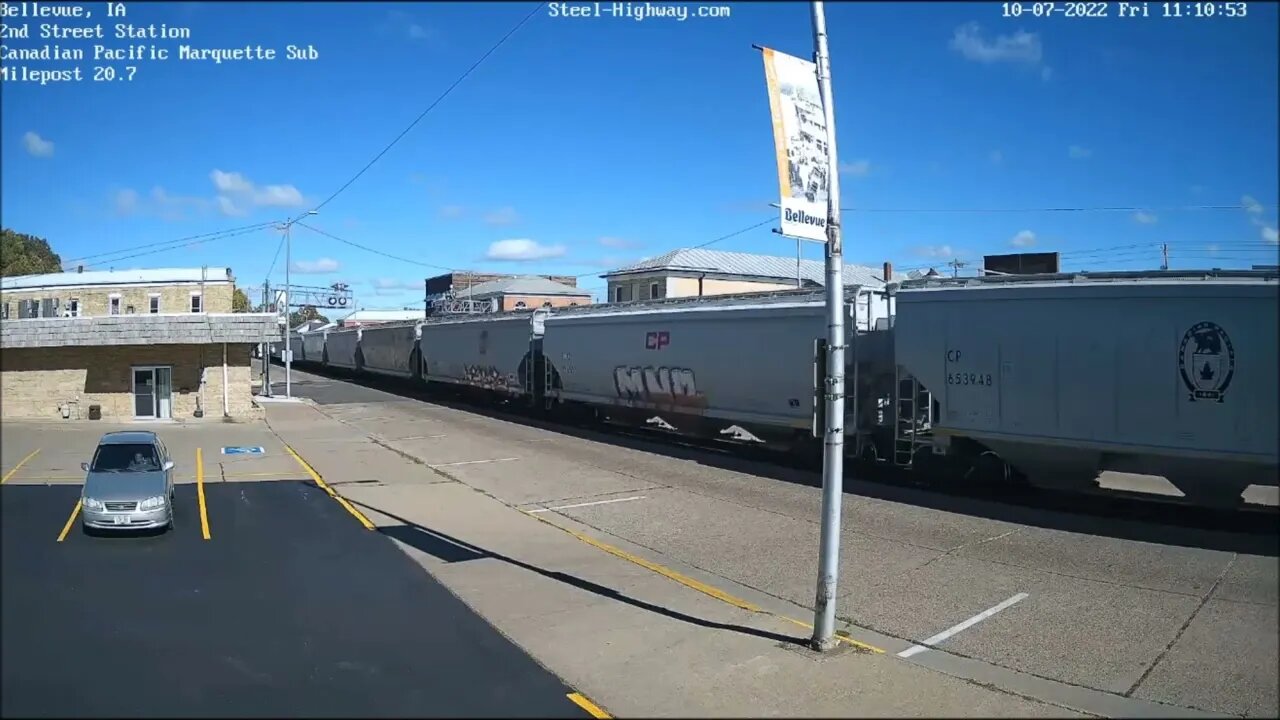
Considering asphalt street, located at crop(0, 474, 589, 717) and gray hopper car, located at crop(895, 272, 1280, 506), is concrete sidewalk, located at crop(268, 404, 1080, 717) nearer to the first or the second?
asphalt street, located at crop(0, 474, 589, 717)

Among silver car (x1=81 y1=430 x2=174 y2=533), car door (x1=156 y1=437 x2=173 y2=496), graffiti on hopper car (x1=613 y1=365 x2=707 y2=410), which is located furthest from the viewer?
→ graffiti on hopper car (x1=613 y1=365 x2=707 y2=410)

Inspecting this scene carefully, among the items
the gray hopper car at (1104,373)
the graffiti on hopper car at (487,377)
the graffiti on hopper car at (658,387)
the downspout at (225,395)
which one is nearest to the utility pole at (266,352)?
the graffiti on hopper car at (487,377)

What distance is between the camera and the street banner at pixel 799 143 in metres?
6.82

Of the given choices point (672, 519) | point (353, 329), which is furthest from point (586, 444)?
point (353, 329)

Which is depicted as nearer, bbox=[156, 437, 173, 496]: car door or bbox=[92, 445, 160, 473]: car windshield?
bbox=[92, 445, 160, 473]: car windshield

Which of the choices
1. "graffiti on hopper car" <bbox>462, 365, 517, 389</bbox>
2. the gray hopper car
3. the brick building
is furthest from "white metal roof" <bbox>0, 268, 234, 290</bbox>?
the gray hopper car

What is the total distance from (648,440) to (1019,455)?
11.8m

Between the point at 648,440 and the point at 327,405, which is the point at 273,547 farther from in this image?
the point at 327,405

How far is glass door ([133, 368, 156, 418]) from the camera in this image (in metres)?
18.6

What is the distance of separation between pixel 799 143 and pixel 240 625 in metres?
6.65

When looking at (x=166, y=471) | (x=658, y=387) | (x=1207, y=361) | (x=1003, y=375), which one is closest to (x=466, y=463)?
(x=658, y=387)

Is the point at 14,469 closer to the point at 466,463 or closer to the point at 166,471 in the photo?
the point at 166,471

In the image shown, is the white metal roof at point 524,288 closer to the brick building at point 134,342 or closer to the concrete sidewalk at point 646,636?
the brick building at point 134,342

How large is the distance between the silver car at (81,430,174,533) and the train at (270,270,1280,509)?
9.24 metres
